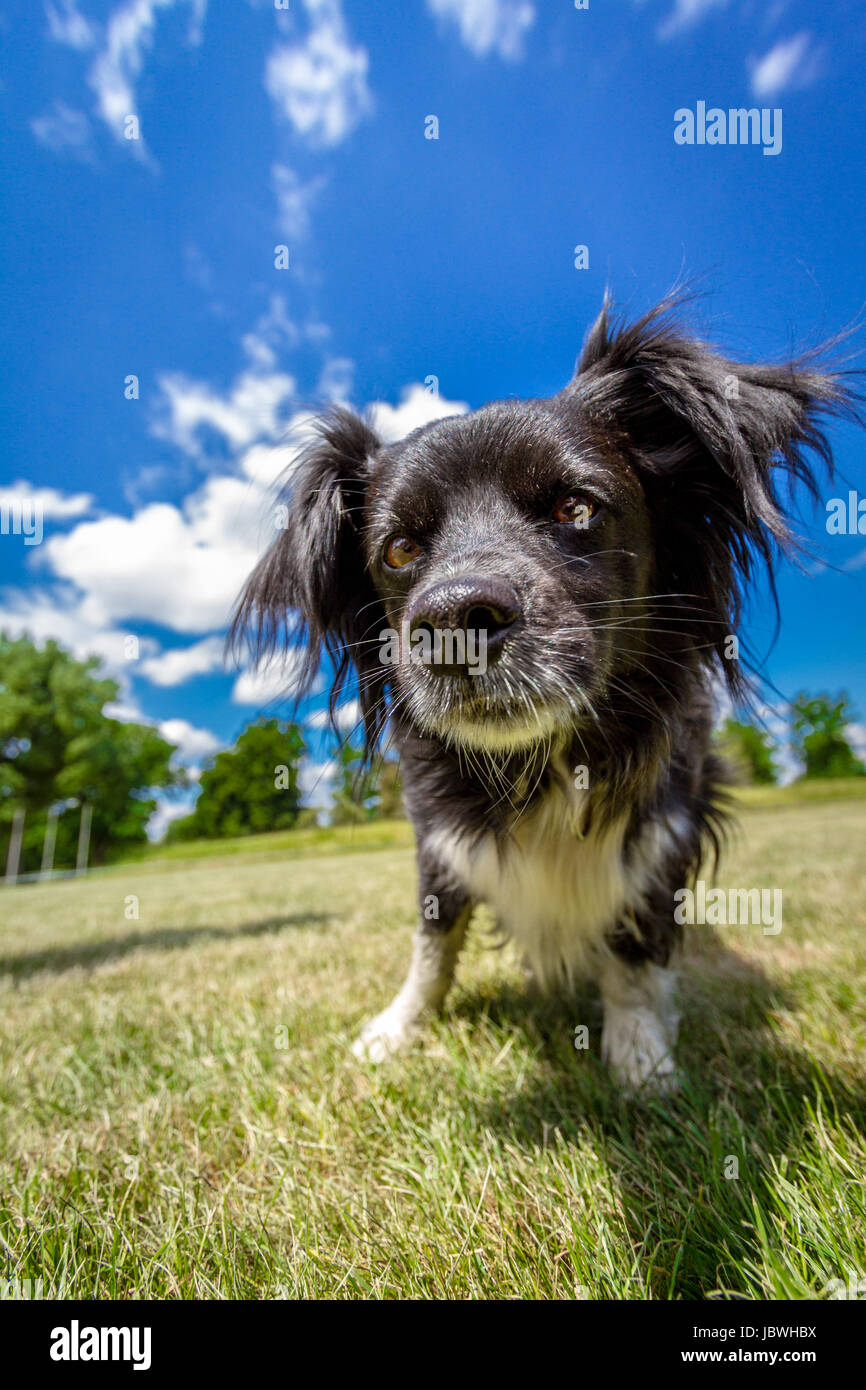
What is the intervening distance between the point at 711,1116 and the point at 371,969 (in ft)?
7.55

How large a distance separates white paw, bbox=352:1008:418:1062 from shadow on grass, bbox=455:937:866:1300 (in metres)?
0.30

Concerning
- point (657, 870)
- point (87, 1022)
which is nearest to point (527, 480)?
point (657, 870)

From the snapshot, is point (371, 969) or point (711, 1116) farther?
point (371, 969)

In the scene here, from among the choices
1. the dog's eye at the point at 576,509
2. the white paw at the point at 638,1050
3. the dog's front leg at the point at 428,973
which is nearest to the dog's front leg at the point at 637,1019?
the white paw at the point at 638,1050

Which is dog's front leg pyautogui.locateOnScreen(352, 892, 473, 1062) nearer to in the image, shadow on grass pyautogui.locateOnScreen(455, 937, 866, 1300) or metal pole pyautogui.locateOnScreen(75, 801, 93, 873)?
shadow on grass pyautogui.locateOnScreen(455, 937, 866, 1300)

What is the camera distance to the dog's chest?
2383 mm

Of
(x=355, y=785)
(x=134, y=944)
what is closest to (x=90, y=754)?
(x=134, y=944)

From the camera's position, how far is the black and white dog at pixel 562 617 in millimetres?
1878

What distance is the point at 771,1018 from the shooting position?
2.71 m

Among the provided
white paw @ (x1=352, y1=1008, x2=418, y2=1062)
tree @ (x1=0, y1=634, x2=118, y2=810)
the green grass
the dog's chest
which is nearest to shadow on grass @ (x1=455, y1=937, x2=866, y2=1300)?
the green grass

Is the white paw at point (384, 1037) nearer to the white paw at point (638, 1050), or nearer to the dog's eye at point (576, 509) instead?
the white paw at point (638, 1050)

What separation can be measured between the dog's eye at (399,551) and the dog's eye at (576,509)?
446 millimetres
